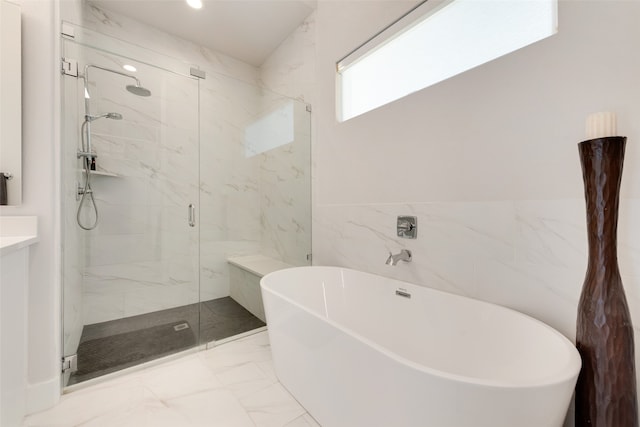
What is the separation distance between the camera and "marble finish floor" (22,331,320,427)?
1.22m

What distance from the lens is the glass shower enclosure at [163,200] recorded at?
1715 mm

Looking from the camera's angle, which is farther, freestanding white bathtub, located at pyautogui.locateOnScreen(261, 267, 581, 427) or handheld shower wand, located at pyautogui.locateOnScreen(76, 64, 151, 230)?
handheld shower wand, located at pyautogui.locateOnScreen(76, 64, 151, 230)

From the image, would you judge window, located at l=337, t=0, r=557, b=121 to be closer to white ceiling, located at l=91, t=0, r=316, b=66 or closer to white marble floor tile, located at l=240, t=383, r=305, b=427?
white ceiling, located at l=91, t=0, r=316, b=66

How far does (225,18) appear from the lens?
245cm

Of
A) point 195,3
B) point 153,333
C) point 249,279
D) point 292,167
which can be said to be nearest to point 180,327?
point 153,333

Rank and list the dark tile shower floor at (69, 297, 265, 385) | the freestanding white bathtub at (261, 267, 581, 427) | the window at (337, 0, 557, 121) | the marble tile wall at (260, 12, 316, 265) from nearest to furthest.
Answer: the freestanding white bathtub at (261, 267, 581, 427), the window at (337, 0, 557, 121), the dark tile shower floor at (69, 297, 265, 385), the marble tile wall at (260, 12, 316, 265)

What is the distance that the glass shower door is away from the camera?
171 cm

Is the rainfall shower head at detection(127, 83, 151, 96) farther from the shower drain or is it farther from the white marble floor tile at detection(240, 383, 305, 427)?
the white marble floor tile at detection(240, 383, 305, 427)

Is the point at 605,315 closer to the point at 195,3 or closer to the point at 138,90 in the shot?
the point at 138,90

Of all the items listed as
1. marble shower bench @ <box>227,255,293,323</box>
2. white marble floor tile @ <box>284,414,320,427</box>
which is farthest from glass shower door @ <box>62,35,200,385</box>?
white marble floor tile @ <box>284,414,320,427</box>

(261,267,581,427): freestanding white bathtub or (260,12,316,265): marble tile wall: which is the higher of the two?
(260,12,316,265): marble tile wall

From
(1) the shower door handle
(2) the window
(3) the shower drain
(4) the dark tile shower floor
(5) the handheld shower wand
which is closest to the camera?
(2) the window

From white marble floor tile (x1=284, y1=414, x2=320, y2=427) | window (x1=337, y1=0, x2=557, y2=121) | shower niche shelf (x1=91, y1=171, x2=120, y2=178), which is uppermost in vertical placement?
window (x1=337, y1=0, x2=557, y2=121)

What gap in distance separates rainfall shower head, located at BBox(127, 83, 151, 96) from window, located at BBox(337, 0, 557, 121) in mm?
1600
